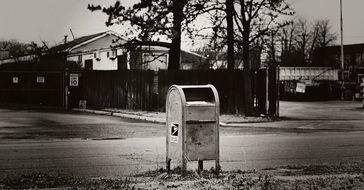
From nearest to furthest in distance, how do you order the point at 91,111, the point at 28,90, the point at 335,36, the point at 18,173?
1. the point at 18,173
2. the point at 91,111
3. the point at 28,90
4. the point at 335,36

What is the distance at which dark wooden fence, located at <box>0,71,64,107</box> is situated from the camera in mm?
32688

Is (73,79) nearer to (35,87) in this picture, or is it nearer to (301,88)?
(35,87)

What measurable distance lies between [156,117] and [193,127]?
49.2 ft

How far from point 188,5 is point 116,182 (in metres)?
17.6

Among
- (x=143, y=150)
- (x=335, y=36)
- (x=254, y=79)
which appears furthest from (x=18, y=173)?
(x=335, y=36)

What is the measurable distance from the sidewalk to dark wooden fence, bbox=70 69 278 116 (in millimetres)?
890

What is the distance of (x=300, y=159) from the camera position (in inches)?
452

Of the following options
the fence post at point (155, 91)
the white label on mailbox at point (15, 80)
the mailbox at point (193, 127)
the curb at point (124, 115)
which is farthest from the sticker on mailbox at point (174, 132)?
the white label on mailbox at point (15, 80)

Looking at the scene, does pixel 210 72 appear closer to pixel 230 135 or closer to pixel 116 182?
pixel 230 135

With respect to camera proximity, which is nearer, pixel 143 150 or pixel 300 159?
pixel 300 159

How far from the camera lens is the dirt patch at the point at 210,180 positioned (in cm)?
777

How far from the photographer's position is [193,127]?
8.83 m

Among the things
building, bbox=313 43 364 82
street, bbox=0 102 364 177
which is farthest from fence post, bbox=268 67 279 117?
building, bbox=313 43 364 82

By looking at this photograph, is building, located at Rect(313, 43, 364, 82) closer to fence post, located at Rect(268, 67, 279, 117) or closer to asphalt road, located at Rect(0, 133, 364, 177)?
fence post, located at Rect(268, 67, 279, 117)
